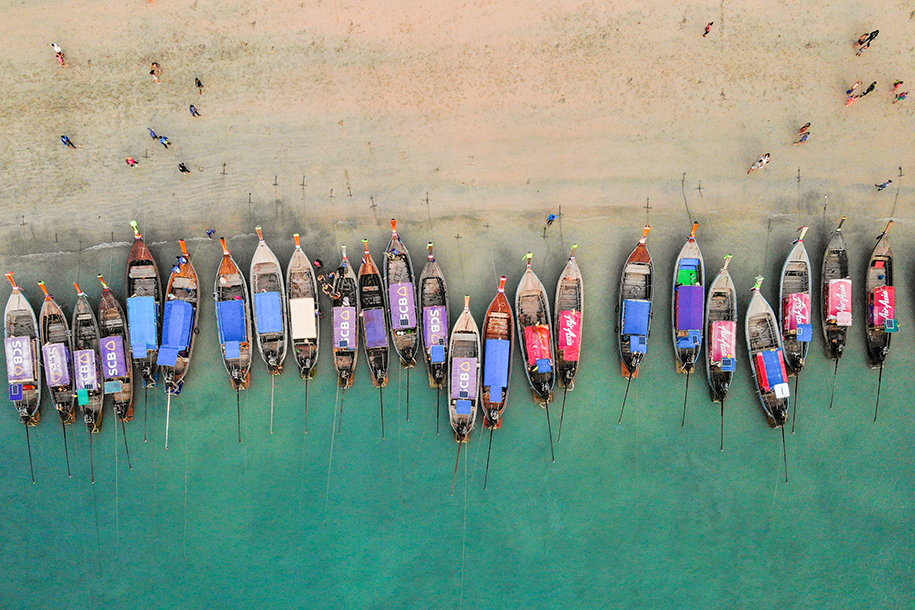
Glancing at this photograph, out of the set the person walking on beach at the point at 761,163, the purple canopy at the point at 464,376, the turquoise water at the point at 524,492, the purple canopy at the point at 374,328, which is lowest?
the turquoise water at the point at 524,492

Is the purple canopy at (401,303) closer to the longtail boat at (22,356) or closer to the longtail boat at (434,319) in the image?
the longtail boat at (434,319)

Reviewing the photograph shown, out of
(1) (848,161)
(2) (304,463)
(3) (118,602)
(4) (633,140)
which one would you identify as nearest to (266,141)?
(2) (304,463)

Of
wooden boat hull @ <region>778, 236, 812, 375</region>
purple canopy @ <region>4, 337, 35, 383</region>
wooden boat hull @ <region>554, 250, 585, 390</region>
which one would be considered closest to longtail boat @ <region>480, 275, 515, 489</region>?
wooden boat hull @ <region>554, 250, 585, 390</region>

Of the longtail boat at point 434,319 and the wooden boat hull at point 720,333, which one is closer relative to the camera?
the wooden boat hull at point 720,333

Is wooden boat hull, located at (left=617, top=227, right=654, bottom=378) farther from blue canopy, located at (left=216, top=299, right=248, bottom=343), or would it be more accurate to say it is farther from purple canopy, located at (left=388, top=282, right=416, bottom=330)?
blue canopy, located at (left=216, top=299, right=248, bottom=343)

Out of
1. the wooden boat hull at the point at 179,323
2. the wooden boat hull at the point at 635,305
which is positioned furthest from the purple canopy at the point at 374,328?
the wooden boat hull at the point at 635,305

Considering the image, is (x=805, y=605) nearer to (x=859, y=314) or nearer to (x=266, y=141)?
(x=859, y=314)
